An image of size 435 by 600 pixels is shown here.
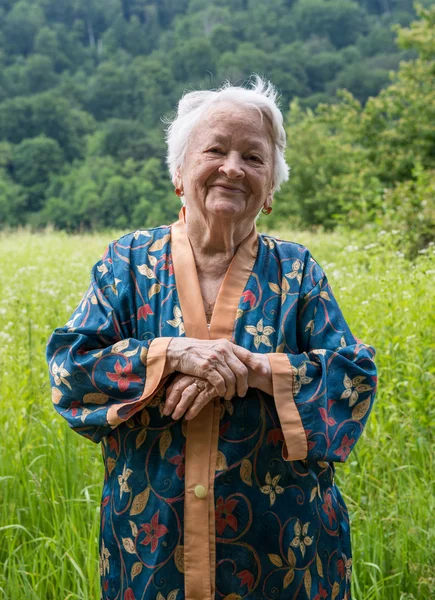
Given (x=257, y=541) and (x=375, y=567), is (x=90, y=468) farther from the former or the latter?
(x=257, y=541)

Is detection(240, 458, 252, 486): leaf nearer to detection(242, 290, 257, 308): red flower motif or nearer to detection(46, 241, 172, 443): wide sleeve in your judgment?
detection(46, 241, 172, 443): wide sleeve

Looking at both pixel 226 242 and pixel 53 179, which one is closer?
pixel 226 242

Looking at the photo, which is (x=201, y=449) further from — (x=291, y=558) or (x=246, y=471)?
(x=291, y=558)

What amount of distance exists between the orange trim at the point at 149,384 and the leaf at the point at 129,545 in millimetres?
314

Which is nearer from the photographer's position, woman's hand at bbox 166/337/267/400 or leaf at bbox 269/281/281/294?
woman's hand at bbox 166/337/267/400

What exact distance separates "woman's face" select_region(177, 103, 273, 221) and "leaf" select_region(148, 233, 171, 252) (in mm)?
133

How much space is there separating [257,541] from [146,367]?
532 mm

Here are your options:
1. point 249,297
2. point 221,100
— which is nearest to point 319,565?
point 249,297

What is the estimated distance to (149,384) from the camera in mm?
1859

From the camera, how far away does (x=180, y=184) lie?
216 cm

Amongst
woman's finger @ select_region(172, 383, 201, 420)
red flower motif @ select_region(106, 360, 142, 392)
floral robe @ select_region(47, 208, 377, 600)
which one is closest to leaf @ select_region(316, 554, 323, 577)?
floral robe @ select_region(47, 208, 377, 600)

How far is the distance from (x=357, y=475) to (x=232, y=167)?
65.3 inches

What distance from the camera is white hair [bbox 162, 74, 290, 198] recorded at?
204 centimetres

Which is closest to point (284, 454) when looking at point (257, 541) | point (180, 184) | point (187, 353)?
point (257, 541)
